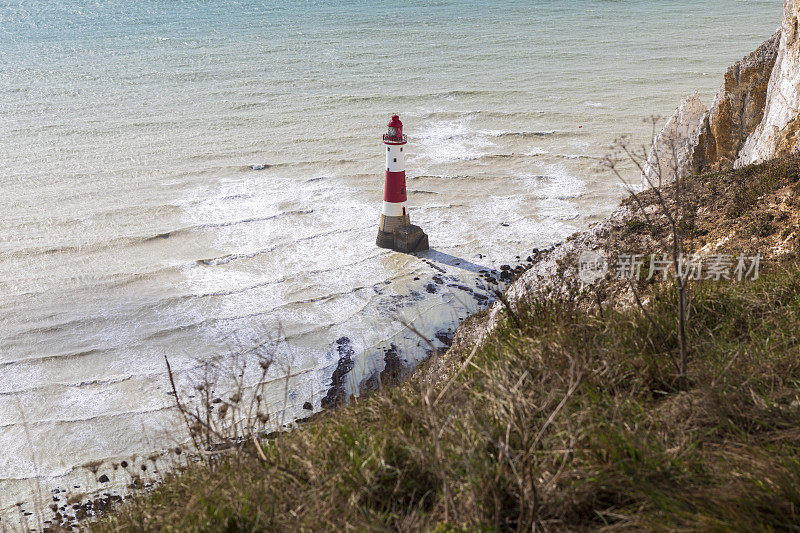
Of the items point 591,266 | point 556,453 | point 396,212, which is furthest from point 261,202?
point 556,453

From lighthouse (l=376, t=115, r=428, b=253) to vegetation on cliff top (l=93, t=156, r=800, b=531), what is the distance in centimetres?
743

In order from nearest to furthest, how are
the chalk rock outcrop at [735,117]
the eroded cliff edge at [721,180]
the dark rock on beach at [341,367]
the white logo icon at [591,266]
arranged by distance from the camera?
1. the eroded cliff edge at [721,180]
2. the white logo icon at [591,266]
3. the dark rock on beach at [341,367]
4. the chalk rock outcrop at [735,117]

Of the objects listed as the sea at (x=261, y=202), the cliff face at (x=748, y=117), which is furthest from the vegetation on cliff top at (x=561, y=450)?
the cliff face at (x=748, y=117)

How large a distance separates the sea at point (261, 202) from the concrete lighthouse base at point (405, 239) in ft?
0.61

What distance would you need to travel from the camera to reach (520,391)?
3.65m

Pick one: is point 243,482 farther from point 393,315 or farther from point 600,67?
point 600,67

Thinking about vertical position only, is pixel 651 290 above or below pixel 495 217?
above

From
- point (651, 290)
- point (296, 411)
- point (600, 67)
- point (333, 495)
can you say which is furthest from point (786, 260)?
point (600, 67)

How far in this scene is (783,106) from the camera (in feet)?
28.5

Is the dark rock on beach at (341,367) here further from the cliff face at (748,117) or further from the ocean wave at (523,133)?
the ocean wave at (523,133)

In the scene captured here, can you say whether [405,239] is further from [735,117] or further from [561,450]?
[561,450]

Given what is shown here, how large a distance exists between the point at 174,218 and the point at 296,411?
787 centimetres

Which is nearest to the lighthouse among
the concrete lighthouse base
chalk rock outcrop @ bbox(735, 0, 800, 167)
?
the concrete lighthouse base

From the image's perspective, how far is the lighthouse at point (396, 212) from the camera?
38.9ft
